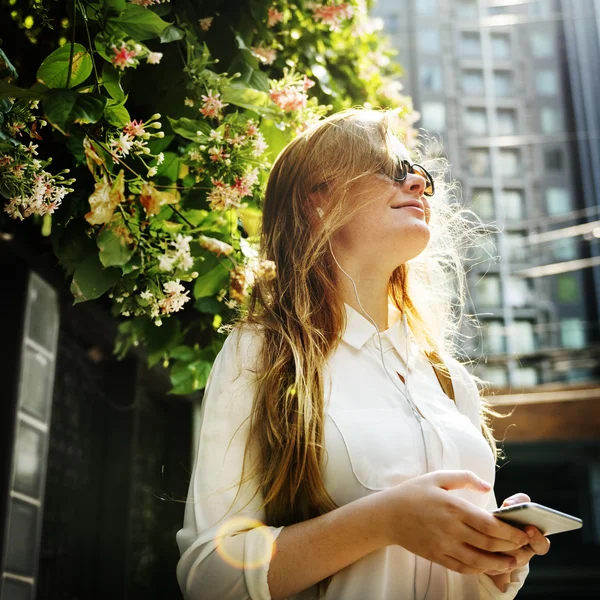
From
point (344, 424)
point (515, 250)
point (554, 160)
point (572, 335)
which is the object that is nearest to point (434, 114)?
point (554, 160)

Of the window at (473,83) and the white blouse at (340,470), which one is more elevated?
the window at (473,83)

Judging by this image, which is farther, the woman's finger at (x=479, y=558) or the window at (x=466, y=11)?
the window at (x=466, y=11)

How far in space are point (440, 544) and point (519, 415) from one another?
16.4 feet

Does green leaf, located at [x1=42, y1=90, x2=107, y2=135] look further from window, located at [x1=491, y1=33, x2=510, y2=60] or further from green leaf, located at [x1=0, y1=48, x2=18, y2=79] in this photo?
window, located at [x1=491, y1=33, x2=510, y2=60]

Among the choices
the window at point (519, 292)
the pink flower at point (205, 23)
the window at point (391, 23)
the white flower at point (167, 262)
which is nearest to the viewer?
the white flower at point (167, 262)

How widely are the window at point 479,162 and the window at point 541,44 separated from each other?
7.21 ft

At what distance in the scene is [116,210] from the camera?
1371 mm

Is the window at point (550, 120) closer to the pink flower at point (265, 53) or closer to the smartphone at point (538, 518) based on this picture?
the pink flower at point (265, 53)

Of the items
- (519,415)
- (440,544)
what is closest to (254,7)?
(440,544)

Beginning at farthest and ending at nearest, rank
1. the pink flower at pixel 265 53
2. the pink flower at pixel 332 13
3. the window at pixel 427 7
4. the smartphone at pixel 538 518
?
1. the window at pixel 427 7
2. the pink flower at pixel 332 13
3. the pink flower at pixel 265 53
4. the smartphone at pixel 538 518

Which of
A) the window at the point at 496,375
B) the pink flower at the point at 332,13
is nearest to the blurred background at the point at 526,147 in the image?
the window at the point at 496,375

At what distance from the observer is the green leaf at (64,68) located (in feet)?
4.00

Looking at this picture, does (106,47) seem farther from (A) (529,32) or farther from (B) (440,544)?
(A) (529,32)

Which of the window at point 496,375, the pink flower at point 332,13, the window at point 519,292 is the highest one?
the window at point 519,292
